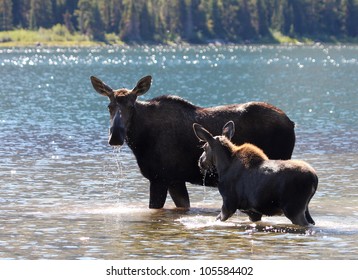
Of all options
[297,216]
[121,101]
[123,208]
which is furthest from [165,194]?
[297,216]

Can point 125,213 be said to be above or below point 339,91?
above

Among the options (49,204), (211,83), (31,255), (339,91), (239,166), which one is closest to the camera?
(31,255)

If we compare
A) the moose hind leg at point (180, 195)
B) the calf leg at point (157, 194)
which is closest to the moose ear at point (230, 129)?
the calf leg at point (157, 194)

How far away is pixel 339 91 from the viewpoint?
9150cm

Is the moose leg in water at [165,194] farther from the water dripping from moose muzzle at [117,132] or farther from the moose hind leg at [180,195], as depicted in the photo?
the water dripping from moose muzzle at [117,132]

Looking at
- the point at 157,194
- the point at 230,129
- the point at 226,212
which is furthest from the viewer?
the point at 157,194

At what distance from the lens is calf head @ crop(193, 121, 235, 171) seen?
2038 cm

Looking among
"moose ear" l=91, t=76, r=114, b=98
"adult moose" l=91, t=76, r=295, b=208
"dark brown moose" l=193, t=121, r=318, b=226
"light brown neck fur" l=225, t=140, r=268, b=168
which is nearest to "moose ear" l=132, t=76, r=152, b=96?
"adult moose" l=91, t=76, r=295, b=208

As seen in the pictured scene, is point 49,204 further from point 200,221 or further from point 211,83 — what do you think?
point 211,83

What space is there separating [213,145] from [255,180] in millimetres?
1312

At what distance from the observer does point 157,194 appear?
73.3ft

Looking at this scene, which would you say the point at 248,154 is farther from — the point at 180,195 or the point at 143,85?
the point at 180,195
